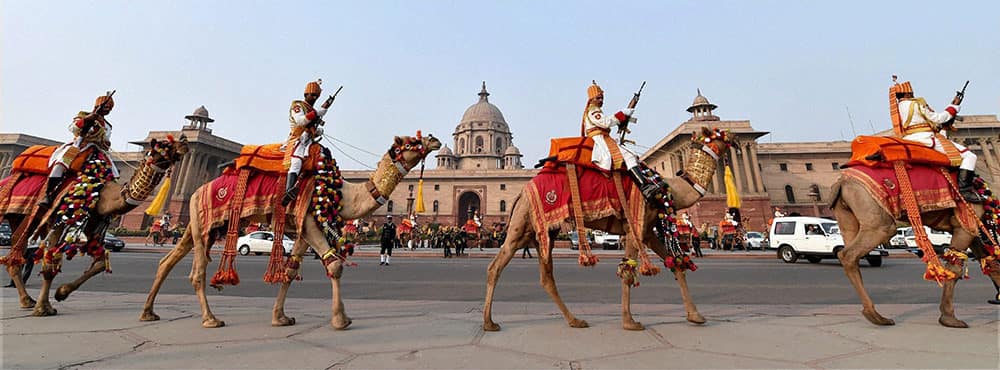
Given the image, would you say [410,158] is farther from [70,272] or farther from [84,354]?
[70,272]

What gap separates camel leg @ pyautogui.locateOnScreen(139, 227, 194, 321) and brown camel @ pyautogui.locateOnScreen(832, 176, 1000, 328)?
6770 millimetres

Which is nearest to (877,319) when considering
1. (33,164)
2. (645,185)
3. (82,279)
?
(645,185)

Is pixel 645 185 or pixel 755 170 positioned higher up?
pixel 755 170

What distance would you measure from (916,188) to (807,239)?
12.4 metres

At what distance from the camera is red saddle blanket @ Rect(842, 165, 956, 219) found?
411cm

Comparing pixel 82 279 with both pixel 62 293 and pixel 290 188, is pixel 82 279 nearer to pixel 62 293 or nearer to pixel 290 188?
pixel 62 293

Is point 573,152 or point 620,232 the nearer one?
point 573,152

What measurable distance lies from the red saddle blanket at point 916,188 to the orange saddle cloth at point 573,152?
2751mm

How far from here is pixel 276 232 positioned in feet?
14.0

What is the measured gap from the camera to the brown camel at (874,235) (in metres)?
3.93

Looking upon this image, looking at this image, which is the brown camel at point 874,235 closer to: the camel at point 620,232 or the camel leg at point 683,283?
the camel at point 620,232

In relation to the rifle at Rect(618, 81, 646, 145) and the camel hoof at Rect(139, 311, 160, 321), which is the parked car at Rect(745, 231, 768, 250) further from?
the camel hoof at Rect(139, 311, 160, 321)

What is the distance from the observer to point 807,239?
47.8 feet

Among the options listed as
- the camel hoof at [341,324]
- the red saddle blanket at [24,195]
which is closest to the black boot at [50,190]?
the red saddle blanket at [24,195]
